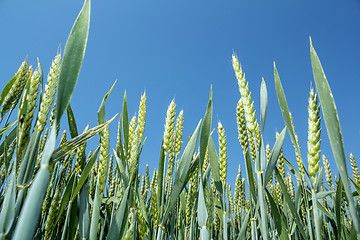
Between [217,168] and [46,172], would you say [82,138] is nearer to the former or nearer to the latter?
[46,172]

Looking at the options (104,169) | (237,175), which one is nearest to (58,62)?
(104,169)

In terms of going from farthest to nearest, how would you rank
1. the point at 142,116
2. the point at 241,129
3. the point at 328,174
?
A: the point at 328,174 < the point at 142,116 < the point at 241,129

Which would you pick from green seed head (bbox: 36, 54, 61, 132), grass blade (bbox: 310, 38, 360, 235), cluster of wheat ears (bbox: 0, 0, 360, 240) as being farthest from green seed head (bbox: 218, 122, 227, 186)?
green seed head (bbox: 36, 54, 61, 132)

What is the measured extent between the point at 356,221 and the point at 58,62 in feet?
2.82

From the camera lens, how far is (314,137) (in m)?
0.72

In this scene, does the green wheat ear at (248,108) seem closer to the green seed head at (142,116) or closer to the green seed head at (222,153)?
the green seed head at (222,153)

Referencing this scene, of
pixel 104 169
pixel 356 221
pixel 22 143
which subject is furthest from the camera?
pixel 104 169

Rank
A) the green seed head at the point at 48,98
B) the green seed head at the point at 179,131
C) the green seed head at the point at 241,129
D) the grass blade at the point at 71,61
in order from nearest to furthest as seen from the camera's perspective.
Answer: the grass blade at the point at 71,61 → the green seed head at the point at 48,98 → the green seed head at the point at 241,129 → the green seed head at the point at 179,131

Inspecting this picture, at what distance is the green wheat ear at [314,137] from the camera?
70 cm

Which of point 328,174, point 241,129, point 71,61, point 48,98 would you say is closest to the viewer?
point 71,61

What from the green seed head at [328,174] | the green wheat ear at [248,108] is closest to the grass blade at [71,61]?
the green wheat ear at [248,108]

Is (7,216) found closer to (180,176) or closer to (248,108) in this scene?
(180,176)

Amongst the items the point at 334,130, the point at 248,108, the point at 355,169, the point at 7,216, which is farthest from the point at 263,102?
the point at 355,169

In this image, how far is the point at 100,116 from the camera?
0.92m
